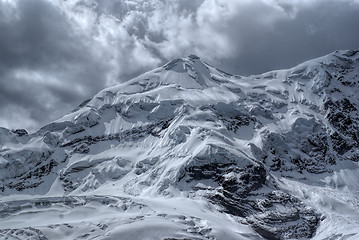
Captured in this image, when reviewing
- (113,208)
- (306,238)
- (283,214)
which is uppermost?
(113,208)

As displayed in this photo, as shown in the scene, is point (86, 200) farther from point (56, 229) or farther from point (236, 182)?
point (236, 182)

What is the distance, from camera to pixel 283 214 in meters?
178

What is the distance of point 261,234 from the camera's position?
165000mm

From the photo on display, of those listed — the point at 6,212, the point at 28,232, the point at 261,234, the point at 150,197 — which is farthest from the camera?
the point at 150,197

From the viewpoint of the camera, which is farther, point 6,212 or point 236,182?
point 236,182

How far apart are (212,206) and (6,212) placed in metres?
80.6

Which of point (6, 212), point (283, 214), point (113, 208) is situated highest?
point (6, 212)

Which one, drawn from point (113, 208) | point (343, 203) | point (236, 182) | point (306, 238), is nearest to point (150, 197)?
point (113, 208)

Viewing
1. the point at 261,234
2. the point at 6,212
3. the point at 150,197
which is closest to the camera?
the point at 261,234

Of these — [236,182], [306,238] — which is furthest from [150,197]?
[306,238]

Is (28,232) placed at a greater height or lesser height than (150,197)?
lesser

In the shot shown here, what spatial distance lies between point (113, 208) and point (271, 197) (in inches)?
2593

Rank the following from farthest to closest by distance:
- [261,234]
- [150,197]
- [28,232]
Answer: [150,197]
[261,234]
[28,232]

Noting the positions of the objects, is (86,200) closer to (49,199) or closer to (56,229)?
(49,199)
